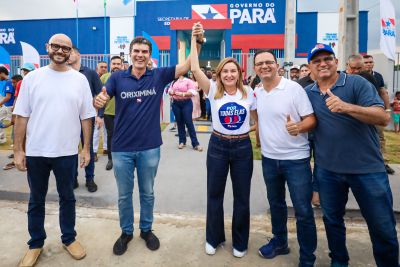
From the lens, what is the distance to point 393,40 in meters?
7.29

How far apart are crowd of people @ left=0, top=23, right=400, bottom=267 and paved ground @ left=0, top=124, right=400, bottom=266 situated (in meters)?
0.12

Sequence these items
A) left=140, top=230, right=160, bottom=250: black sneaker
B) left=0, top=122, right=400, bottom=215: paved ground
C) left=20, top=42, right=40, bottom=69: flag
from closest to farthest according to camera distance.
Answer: left=140, top=230, right=160, bottom=250: black sneaker, left=0, top=122, right=400, bottom=215: paved ground, left=20, top=42, right=40, bottom=69: flag

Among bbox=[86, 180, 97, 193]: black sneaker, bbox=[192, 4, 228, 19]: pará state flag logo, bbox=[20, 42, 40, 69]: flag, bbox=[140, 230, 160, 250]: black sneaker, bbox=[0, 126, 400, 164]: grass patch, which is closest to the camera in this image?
bbox=[140, 230, 160, 250]: black sneaker

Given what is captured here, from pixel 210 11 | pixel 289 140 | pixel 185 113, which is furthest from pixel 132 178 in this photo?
pixel 210 11

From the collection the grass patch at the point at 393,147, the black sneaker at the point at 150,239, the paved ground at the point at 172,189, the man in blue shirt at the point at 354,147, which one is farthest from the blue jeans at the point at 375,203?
the grass patch at the point at 393,147

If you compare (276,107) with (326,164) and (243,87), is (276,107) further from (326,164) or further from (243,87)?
(326,164)

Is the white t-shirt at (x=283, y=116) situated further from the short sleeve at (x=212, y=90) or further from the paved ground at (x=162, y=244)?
the paved ground at (x=162, y=244)

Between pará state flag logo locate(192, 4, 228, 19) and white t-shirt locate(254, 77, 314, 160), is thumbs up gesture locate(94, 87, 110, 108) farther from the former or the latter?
pará state flag logo locate(192, 4, 228, 19)

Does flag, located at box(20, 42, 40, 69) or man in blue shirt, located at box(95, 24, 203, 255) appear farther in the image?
flag, located at box(20, 42, 40, 69)

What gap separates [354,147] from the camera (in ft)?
7.66

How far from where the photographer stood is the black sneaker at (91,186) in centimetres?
449

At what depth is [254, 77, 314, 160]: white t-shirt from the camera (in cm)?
262

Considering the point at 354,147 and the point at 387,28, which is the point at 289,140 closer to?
the point at 354,147

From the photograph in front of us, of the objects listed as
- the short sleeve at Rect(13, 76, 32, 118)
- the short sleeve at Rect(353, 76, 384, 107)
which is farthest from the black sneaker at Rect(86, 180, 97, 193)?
the short sleeve at Rect(353, 76, 384, 107)
